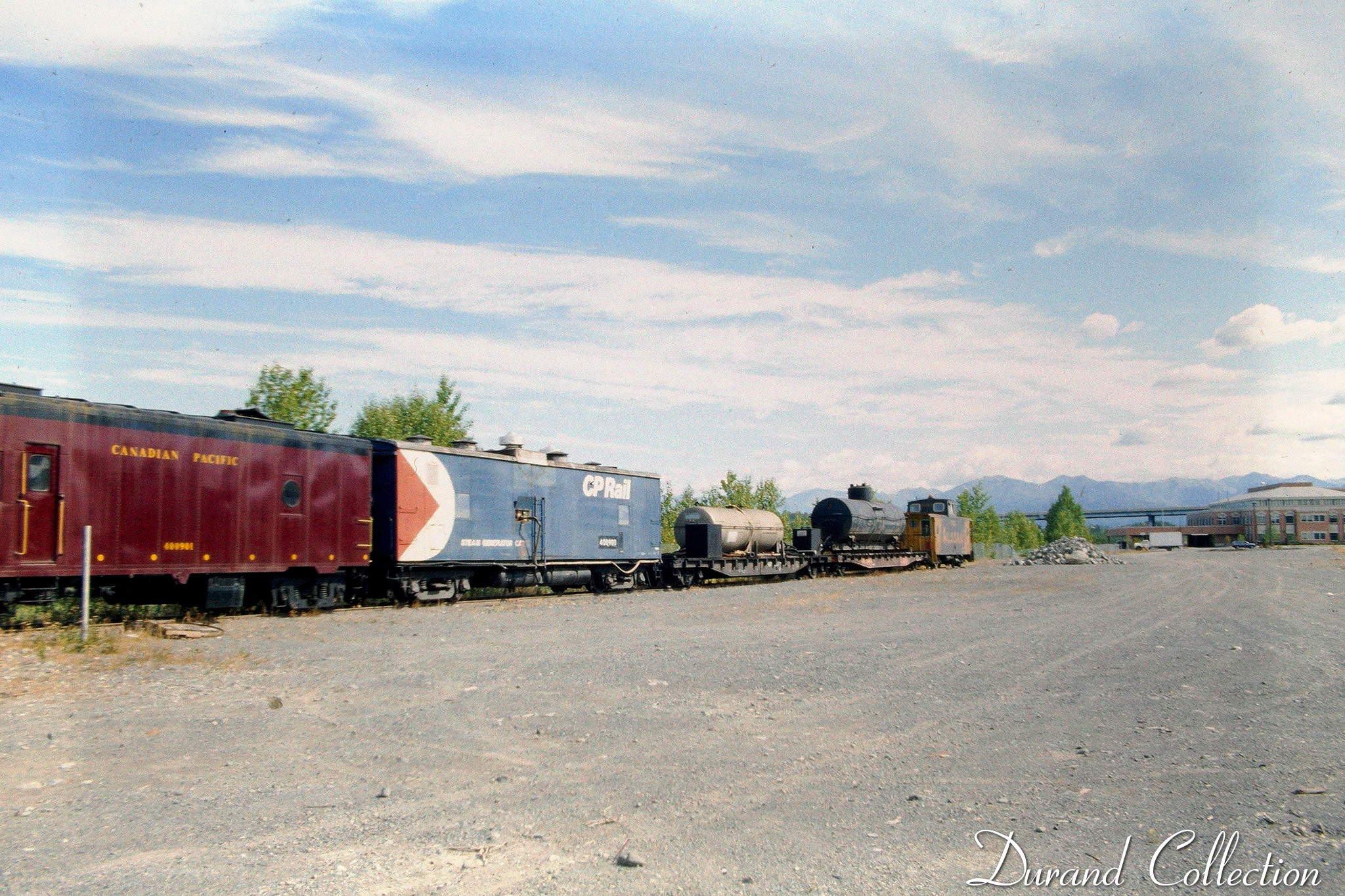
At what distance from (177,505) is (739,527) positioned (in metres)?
21.9

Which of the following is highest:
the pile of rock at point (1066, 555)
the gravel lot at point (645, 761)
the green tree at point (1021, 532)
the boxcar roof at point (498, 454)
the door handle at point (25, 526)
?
the boxcar roof at point (498, 454)

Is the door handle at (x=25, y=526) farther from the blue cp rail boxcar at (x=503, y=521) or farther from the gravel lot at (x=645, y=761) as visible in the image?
the blue cp rail boxcar at (x=503, y=521)

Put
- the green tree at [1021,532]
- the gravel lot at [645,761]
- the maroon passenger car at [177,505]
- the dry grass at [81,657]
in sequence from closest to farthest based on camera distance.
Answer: the gravel lot at [645,761] → the dry grass at [81,657] → the maroon passenger car at [177,505] → the green tree at [1021,532]

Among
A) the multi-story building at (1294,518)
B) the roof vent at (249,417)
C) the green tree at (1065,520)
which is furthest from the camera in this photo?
the multi-story building at (1294,518)

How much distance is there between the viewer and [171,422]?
17.2 meters

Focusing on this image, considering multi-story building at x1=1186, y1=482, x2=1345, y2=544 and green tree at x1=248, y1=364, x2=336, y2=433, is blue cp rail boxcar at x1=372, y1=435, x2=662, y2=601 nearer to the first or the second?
green tree at x1=248, y1=364, x2=336, y2=433

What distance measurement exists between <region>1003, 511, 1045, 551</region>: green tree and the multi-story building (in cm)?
3918

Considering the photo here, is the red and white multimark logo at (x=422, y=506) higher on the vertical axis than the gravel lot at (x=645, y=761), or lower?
higher

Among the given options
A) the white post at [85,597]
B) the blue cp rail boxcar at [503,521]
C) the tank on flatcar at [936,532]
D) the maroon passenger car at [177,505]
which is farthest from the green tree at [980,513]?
the white post at [85,597]

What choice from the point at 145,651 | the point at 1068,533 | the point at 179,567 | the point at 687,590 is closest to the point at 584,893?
the point at 145,651

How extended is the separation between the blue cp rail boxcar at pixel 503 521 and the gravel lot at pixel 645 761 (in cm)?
630

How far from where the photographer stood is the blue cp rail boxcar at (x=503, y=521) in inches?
875

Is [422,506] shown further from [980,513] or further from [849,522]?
[980,513]

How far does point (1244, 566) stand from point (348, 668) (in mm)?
54171
